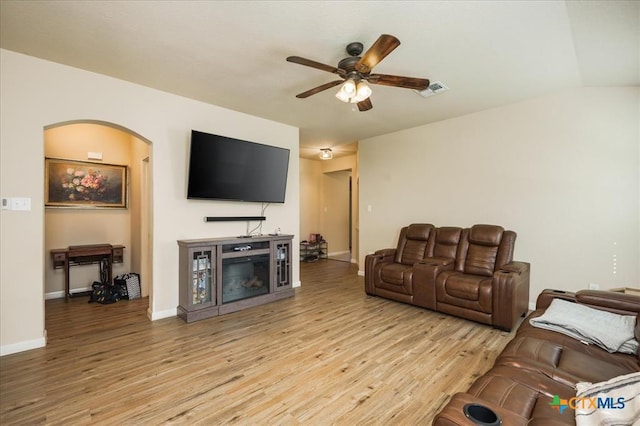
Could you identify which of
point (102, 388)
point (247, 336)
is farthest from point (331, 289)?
point (102, 388)

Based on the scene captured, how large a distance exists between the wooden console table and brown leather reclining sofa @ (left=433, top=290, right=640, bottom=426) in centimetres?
475

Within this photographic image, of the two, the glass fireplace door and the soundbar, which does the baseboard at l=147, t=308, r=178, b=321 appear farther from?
the soundbar

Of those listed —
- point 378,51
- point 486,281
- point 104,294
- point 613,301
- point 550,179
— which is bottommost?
point 104,294

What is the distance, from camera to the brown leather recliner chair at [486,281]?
3.00 m

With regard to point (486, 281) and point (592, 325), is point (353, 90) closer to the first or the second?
point (592, 325)

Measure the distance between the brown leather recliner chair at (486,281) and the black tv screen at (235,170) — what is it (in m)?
2.64

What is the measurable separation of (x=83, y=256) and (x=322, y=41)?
13.9 feet

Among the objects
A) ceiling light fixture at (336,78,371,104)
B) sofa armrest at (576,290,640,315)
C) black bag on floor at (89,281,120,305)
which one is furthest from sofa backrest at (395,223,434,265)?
black bag on floor at (89,281,120,305)

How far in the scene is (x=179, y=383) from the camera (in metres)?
2.11

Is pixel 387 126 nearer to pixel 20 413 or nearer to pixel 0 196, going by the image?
pixel 0 196

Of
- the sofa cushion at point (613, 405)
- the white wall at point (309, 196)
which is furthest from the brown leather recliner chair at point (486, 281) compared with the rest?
the white wall at point (309, 196)

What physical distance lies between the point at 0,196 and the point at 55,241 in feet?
6.59

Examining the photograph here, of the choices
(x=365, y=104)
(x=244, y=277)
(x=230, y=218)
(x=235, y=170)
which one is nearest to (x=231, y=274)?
(x=244, y=277)

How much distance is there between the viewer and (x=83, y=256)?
4.00 metres
